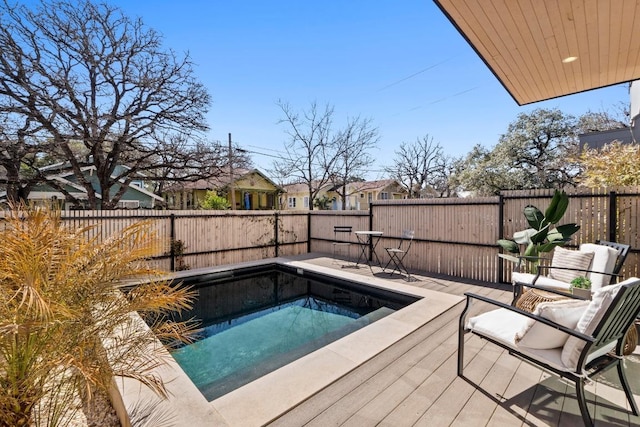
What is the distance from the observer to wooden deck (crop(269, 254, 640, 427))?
1812 mm

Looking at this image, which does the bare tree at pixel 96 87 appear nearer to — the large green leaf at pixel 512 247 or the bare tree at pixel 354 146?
the bare tree at pixel 354 146

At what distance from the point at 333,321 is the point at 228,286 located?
279 cm

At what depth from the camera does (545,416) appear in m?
1.83

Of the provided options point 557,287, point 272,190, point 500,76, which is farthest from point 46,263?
point 272,190

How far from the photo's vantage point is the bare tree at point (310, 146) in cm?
1596

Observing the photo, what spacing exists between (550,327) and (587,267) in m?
2.32

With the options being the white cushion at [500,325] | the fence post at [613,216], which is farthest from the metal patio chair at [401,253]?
the white cushion at [500,325]

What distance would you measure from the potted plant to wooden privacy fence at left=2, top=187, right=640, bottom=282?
2035mm

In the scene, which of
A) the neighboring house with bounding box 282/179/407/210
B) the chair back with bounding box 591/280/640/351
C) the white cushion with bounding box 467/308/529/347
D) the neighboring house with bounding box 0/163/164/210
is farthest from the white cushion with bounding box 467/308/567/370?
the neighboring house with bounding box 282/179/407/210

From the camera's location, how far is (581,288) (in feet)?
9.03

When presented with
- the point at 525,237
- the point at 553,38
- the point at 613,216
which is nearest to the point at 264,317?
the point at 525,237

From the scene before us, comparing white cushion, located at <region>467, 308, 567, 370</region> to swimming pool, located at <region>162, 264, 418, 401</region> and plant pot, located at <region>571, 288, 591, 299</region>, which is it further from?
swimming pool, located at <region>162, 264, 418, 401</region>

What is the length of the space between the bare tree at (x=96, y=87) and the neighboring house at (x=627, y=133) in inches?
510

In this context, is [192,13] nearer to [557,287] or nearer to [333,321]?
[333,321]
